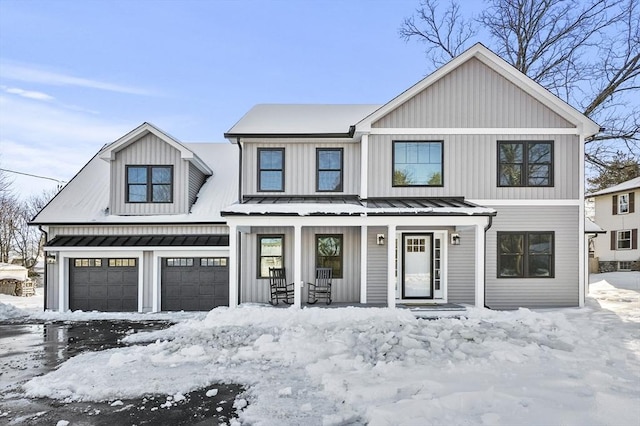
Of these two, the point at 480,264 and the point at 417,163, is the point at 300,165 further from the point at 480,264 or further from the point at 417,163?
the point at 480,264

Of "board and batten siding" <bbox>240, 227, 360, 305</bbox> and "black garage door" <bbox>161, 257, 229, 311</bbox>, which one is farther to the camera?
"black garage door" <bbox>161, 257, 229, 311</bbox>

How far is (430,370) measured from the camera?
5.94m

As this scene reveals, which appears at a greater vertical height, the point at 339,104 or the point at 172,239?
the point at 339,104

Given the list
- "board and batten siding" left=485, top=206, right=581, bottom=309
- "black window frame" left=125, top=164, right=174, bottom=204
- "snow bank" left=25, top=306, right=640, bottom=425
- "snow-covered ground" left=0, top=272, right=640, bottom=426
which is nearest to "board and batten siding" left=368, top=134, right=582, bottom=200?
"board and batten siding" left=485, top=206, right=581, bottom=309

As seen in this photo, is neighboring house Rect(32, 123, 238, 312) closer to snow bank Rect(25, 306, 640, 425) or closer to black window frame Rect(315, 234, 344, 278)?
black window frame Rect(315, 234, 344, 278)

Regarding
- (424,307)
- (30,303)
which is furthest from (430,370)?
(30,303)

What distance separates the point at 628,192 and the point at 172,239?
27237 mm

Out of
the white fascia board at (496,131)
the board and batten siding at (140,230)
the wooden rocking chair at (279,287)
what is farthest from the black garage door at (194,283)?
the white fascia board at (496,131)

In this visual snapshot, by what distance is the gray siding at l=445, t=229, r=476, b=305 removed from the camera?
11.8 meters

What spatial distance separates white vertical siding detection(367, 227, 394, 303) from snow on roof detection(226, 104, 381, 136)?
3335 millimetres

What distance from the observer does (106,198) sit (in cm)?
1418

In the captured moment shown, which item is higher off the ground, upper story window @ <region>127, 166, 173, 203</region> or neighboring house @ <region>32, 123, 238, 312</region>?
upper story window @ <region>127, 166, 173, 203</region>

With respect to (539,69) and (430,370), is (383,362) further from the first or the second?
(539,69)

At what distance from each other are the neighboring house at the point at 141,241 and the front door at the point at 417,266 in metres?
5.62
